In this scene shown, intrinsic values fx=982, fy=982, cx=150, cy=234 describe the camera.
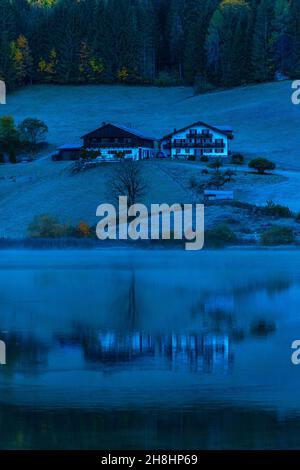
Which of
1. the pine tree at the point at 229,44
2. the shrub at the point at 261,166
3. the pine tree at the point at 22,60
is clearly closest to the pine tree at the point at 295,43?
the pine tree at the point at 229,44

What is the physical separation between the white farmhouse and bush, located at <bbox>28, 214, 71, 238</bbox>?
32902 mm

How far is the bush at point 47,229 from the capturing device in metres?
72.4

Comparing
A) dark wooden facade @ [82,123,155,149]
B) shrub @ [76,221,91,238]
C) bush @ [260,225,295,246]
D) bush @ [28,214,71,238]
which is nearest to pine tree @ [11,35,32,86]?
dark wooden facade @ [82,123,155,149]

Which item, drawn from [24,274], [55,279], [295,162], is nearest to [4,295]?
[55,279]

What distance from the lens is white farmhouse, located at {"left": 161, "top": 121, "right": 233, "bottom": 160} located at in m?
106

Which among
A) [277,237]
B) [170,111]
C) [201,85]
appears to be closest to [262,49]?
[201,85]

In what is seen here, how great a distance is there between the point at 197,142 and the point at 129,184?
26234mm

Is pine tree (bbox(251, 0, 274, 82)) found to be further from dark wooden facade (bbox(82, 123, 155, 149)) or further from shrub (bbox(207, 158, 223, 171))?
shrub (bbox(207, 158, 223, 171))

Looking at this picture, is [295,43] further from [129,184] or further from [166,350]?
[166,350]

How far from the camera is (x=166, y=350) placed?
2397 centimetres

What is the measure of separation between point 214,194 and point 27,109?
2842 inches

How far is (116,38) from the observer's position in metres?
161

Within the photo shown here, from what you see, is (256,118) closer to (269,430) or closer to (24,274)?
(24,274)

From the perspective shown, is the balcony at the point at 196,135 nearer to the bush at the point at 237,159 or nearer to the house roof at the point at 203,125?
the house roof at the point at 203,125
